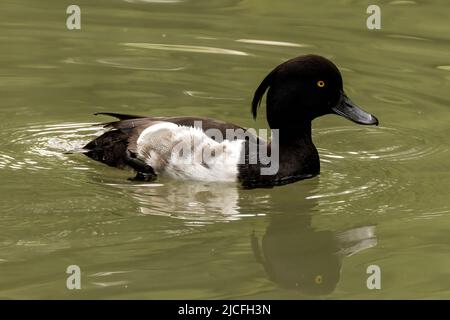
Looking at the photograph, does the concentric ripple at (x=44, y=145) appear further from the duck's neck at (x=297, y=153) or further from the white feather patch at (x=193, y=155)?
the duck's neck at (x=297, y=153)

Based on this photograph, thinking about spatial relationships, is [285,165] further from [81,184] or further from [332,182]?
[81,184]

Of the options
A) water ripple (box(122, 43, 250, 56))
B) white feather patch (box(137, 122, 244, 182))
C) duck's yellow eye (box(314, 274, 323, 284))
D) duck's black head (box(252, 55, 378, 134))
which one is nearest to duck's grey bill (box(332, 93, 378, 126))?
duck's black head (box(252, 55, 378, 134))

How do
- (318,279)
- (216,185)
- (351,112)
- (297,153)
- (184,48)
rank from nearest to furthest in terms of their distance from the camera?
(318,279) → (216,185) → (297,153) → (351,112) → (184,48)

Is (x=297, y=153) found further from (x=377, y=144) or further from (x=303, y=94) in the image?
(x=377, y=144)

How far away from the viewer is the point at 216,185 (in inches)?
348

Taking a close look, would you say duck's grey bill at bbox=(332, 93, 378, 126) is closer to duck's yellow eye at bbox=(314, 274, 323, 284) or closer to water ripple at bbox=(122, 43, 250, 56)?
duck's yellow eye at bbox=(314, 274, 323, 284)

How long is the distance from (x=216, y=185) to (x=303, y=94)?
1.00 meters

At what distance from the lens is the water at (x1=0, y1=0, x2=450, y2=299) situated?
725 cm

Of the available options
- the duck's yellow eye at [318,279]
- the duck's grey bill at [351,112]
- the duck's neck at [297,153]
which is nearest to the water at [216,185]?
the duck's yellow eye at [318,279]

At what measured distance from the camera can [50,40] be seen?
41.5 feet

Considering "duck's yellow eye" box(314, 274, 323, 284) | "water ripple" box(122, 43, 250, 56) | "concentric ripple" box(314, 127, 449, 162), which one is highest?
"water ripple" box(122, 43, 250, 56)

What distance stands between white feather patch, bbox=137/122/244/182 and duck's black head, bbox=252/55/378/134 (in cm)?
47

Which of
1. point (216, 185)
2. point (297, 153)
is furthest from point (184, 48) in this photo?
point (216, 185)

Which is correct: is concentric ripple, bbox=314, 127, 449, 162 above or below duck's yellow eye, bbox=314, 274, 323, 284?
above
